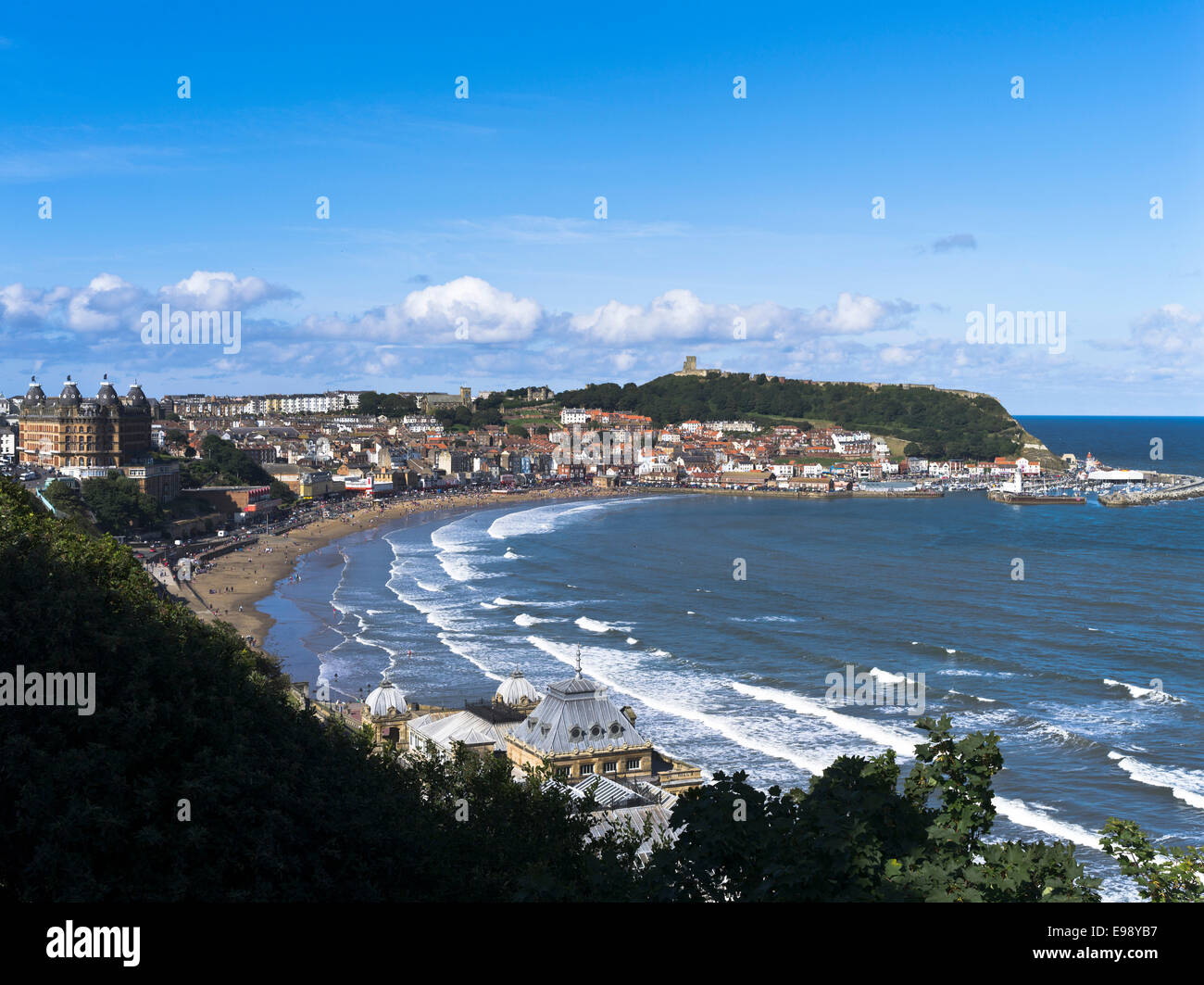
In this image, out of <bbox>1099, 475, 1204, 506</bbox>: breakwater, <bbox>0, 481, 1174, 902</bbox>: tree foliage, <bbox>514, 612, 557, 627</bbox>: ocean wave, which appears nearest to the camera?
<bbox>0, 481, 1174, 902</bbox>: tree foliage

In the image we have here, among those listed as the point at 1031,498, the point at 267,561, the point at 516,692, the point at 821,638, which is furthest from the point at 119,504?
the point at 1031,498

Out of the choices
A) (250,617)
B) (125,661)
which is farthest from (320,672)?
(125,661)

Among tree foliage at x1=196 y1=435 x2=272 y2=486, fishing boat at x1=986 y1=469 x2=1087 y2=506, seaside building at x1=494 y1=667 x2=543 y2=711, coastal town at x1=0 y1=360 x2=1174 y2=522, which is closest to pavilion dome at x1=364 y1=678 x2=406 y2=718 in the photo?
seaside building at x1=494 y1=667 x2=543 y2=711

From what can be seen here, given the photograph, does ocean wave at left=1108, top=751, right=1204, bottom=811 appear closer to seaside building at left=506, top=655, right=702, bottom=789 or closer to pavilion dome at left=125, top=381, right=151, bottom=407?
seaside building at left=506, top=655, right=702, bottom=789

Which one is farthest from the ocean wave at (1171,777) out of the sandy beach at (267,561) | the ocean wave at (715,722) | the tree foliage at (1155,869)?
the sandy beach at (267,561)

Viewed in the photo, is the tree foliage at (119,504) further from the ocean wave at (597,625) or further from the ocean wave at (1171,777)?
the ocean wave at (1171,777)
